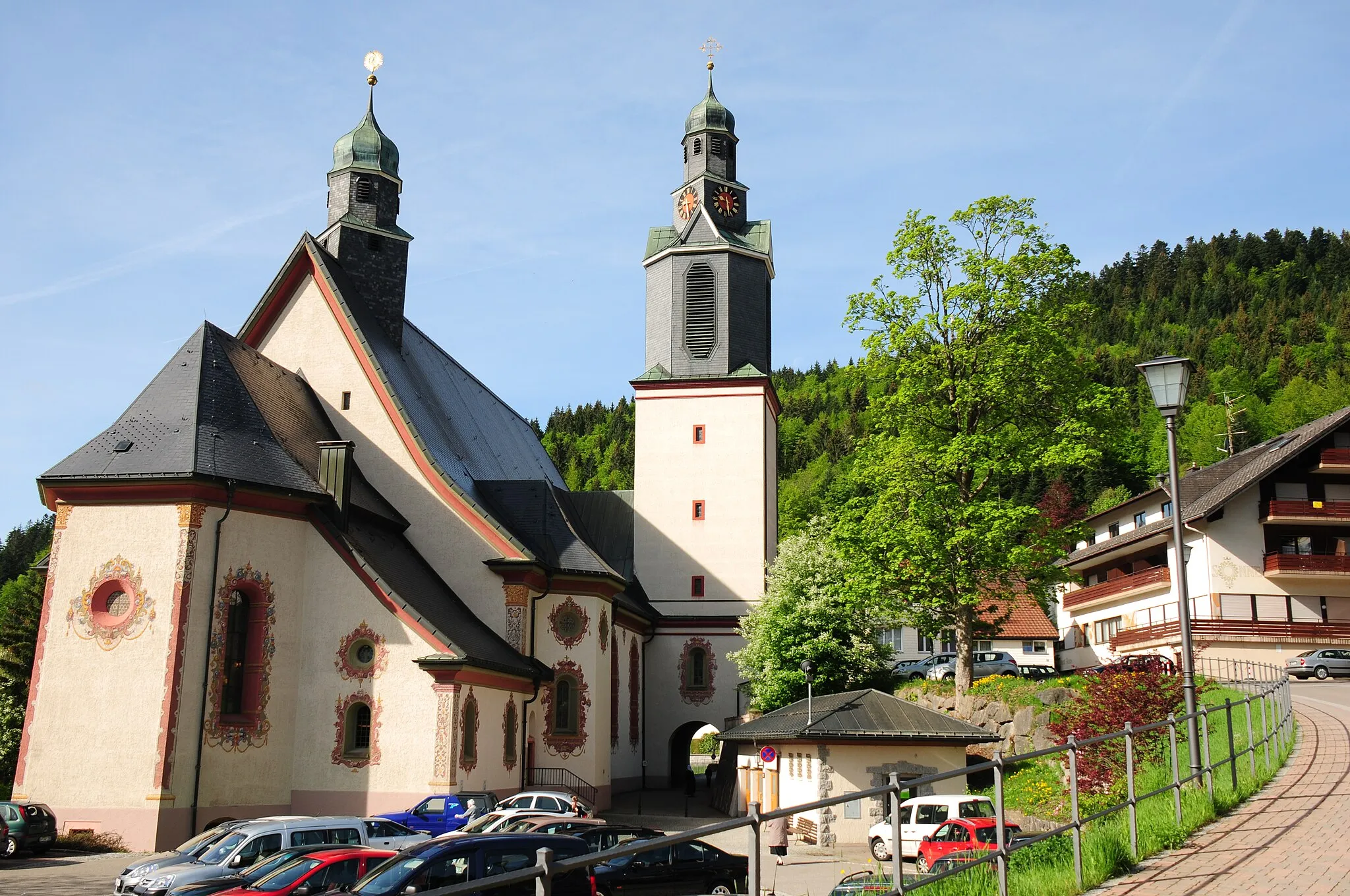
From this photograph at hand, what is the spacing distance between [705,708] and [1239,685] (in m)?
19.3

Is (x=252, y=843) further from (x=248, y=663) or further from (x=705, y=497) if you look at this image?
(x=705, y=497)

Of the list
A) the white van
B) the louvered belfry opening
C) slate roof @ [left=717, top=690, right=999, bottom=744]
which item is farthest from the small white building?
the louvered belfry opening

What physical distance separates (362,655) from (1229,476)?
109ft

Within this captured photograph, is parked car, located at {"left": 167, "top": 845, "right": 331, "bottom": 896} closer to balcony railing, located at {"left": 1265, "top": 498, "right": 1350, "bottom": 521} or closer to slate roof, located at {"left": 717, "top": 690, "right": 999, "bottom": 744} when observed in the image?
slate roof, located at {"left": 717, "top": 690, "right": 999, "bottom": 744}

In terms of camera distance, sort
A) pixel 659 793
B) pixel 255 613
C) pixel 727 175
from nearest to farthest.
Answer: pixel 255 613 < pixel 659 793 < pixel 727 175

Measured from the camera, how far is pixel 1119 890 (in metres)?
9.56

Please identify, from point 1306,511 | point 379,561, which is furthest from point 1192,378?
point 379,561

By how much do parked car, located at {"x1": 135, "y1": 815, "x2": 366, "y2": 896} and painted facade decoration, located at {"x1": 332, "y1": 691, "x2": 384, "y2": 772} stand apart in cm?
800

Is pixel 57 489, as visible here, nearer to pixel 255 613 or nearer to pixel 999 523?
pixel 255 613

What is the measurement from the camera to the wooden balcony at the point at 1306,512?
133 feet

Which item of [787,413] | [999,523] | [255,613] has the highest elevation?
[787,413]

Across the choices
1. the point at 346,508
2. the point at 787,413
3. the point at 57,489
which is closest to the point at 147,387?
the point at 57,489

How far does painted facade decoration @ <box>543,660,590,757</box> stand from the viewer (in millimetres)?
32281

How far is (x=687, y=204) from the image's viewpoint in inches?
1746
